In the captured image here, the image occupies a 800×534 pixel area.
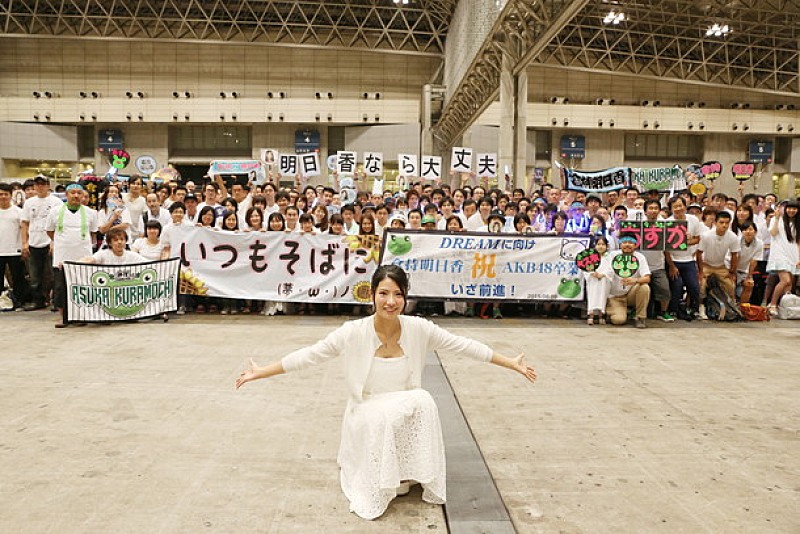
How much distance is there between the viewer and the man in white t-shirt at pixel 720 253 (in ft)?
23.9

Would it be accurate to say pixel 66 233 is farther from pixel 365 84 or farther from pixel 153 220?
pixel 365 84

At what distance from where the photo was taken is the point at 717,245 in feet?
24.2

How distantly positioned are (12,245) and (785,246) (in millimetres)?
10192

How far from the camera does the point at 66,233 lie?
23.1ft

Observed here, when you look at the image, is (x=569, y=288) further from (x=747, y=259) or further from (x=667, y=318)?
(x=747, y=259)

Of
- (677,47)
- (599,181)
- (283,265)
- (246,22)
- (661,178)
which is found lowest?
(283,265)

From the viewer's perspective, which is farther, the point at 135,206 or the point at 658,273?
the point at 135,206

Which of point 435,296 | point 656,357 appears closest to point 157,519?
point 656,357

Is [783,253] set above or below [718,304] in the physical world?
above

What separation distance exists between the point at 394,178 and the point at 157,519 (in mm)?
28008

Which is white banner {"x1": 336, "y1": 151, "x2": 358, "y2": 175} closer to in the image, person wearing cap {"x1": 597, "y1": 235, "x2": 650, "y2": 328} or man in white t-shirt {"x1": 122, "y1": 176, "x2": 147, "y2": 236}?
man in white t-shirt {"x1": 122, "y1": 176, "x2": 147, "y2": 236}

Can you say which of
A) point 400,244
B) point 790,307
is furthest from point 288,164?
point 790,307

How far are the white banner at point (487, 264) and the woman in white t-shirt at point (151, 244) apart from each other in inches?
112

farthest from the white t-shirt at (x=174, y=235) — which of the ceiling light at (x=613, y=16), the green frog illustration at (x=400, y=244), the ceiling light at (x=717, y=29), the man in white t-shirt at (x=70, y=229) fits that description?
the ceiling light at (x=717, y=29)
